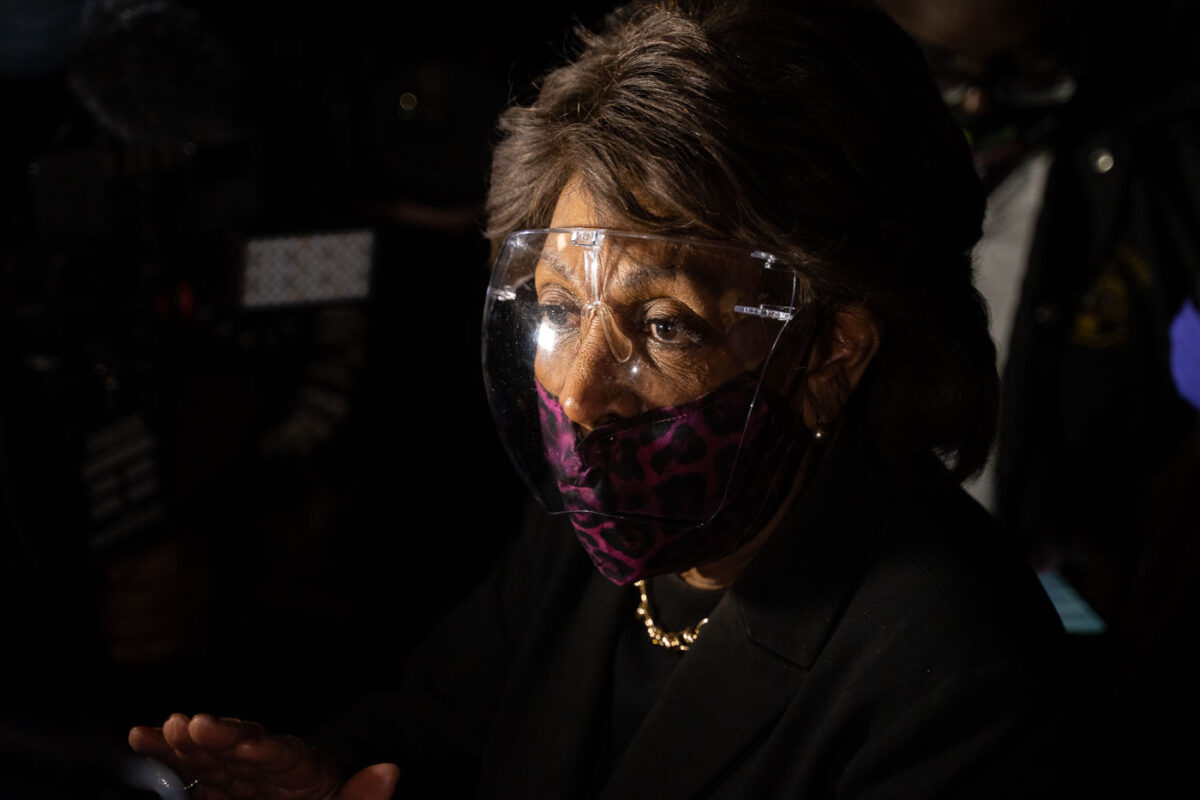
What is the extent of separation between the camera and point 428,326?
3844mm

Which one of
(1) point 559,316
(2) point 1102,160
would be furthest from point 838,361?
(2) point 1102,160

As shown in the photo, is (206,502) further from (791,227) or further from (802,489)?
(791,227)

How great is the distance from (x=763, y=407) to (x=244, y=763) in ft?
2.40

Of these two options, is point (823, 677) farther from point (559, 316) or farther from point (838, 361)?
point (559, 316)

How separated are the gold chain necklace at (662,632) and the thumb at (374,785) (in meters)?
0.43

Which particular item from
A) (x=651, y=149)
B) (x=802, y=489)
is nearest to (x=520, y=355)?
(x=651, y=149)

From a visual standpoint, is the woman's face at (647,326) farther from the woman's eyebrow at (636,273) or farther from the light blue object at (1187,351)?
the light blue object at (1187,351)

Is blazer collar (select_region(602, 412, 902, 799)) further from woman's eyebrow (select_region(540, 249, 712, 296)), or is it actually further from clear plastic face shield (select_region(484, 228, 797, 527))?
woman's eyebrow (select_region(540, 249, 712, 296))

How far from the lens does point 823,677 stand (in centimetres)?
107

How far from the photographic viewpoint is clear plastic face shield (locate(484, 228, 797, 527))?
98 centimetres

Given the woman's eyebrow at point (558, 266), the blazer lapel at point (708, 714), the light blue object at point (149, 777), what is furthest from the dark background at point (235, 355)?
the blazer lapel at point (708, 714)

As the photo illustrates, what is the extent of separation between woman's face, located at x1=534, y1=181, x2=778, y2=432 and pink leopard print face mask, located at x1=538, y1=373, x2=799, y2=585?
26 mm

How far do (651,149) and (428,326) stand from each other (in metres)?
3.00

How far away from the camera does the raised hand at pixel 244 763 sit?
3.19 feet
